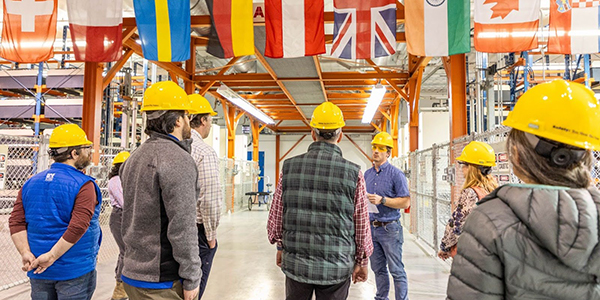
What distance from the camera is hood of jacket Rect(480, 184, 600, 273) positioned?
97 cm

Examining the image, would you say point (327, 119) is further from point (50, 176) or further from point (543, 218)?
point (50, 176)

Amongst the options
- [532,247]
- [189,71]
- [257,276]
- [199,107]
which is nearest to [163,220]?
[199,107]

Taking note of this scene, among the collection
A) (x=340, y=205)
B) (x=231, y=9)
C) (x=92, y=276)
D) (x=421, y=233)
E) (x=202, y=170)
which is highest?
(x=231, y=9)

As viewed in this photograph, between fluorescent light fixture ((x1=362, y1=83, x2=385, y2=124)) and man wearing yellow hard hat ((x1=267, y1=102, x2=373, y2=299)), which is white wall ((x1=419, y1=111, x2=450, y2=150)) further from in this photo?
man wearing yellow hard hat ((x1=267, y1=102, x2=373, y2=299))

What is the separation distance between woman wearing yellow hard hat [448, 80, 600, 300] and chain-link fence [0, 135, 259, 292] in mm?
5352

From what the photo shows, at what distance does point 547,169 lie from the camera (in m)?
1.13

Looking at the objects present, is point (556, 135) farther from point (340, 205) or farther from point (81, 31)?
point (81, 31)

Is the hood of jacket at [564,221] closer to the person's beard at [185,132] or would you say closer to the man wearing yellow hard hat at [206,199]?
the person's beard at [185,132]

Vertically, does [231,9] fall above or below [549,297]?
above

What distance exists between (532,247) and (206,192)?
234 centimetres

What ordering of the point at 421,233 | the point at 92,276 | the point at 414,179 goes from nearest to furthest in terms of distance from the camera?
the point at 92,276, the point at 421,233, the point at 414,179

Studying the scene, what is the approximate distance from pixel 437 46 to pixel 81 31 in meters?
5.95

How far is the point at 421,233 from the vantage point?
955 centimetres

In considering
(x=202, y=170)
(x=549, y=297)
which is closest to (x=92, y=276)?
(x=202, y=170)
